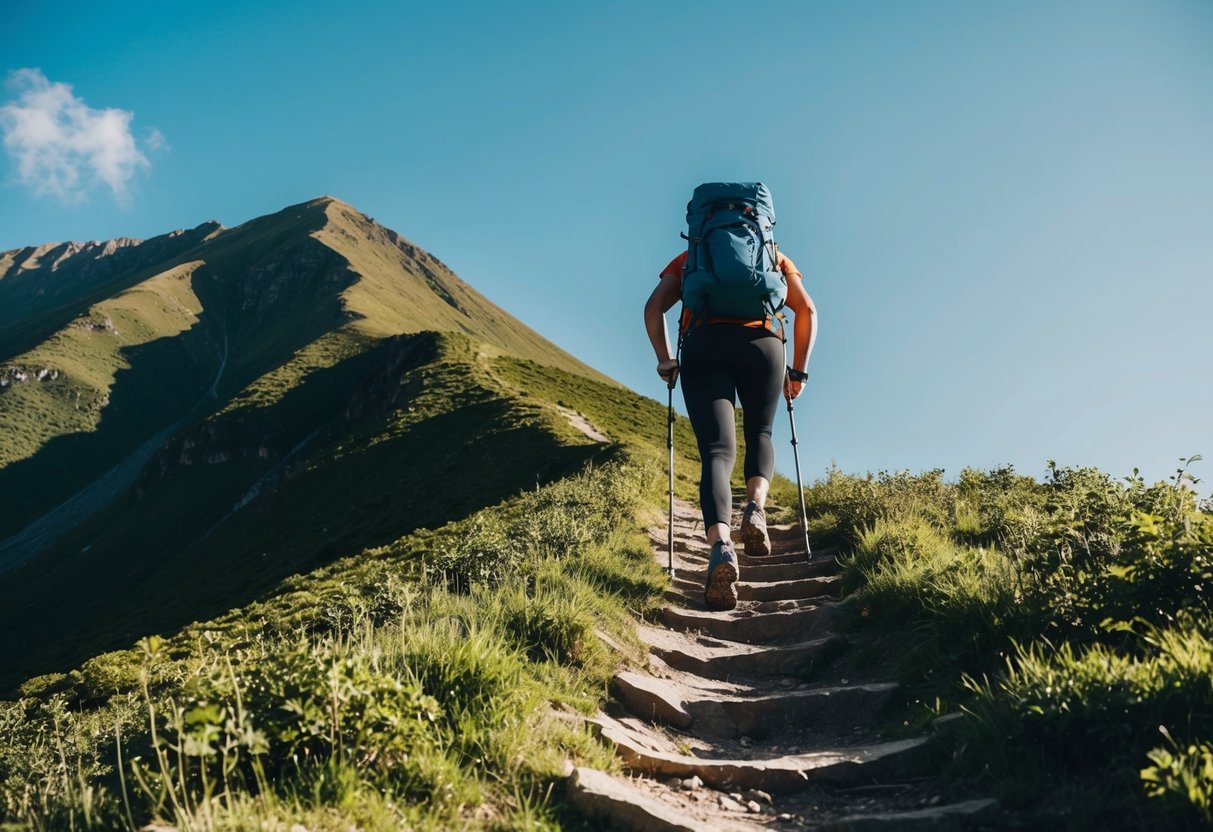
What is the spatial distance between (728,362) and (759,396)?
406 mm

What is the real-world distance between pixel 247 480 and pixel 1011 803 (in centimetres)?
8920

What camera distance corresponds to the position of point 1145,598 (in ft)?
12.3

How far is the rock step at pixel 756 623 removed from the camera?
6387 mm

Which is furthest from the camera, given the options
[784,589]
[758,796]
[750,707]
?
[784,589]

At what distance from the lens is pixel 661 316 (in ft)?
22.6

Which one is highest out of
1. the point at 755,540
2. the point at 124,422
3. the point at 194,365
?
the point at 194,365

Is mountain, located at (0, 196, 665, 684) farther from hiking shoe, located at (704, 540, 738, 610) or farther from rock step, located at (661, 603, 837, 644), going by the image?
hiking shoe, located at (704, 540, 738, 610)

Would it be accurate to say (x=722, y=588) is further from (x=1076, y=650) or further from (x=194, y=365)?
(x=194, y=365)

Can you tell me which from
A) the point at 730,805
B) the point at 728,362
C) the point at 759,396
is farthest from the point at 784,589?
the point at 730,805

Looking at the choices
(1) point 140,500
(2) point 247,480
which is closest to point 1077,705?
(2) point 247,480

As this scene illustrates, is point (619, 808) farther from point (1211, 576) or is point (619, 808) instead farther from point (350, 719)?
point (1211, 576)

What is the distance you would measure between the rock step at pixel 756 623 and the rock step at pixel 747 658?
15.0 inches

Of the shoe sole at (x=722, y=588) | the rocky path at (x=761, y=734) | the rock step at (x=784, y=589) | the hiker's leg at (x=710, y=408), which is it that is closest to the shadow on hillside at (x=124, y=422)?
the rock step at (x=784, y=589)

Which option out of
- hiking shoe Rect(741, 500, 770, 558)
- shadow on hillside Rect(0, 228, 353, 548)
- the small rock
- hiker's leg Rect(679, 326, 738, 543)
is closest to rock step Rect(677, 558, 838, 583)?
hiking shoe Rect(741, 500, 770, 558)
